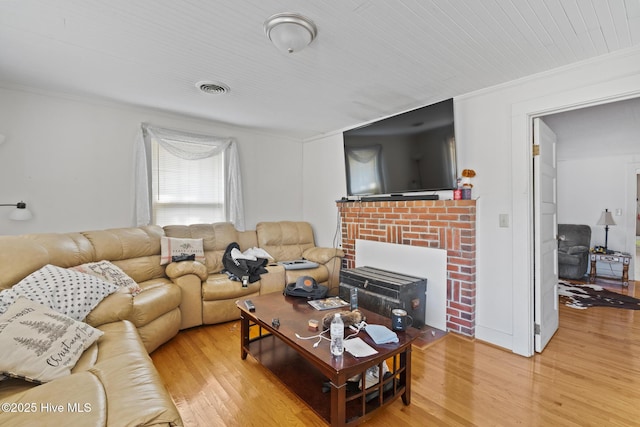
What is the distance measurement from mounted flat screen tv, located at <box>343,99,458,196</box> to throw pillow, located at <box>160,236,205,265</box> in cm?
192

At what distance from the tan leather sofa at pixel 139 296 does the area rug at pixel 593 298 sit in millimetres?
2963

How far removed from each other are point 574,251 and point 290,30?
5472 millimetres

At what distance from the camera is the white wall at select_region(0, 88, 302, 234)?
2639 mm

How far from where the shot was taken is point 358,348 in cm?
154

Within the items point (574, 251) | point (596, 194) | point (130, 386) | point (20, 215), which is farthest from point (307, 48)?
point (596, 194)

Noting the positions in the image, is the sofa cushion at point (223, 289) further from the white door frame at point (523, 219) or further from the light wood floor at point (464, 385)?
the white door frame at point (523, 219)

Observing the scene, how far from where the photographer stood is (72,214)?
2.91 metres

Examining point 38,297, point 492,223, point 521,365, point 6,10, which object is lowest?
point 521,365

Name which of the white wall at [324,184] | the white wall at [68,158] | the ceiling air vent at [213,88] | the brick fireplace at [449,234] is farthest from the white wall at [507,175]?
the white wall at [68,158]

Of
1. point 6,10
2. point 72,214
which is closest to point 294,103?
point 6,10

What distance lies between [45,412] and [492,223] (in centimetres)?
298

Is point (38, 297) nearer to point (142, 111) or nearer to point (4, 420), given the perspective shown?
point (4, 420)

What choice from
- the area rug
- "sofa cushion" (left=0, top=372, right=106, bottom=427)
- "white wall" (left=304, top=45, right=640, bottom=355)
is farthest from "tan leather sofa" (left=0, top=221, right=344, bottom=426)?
the area rug

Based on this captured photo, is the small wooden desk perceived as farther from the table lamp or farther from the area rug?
the area rug
